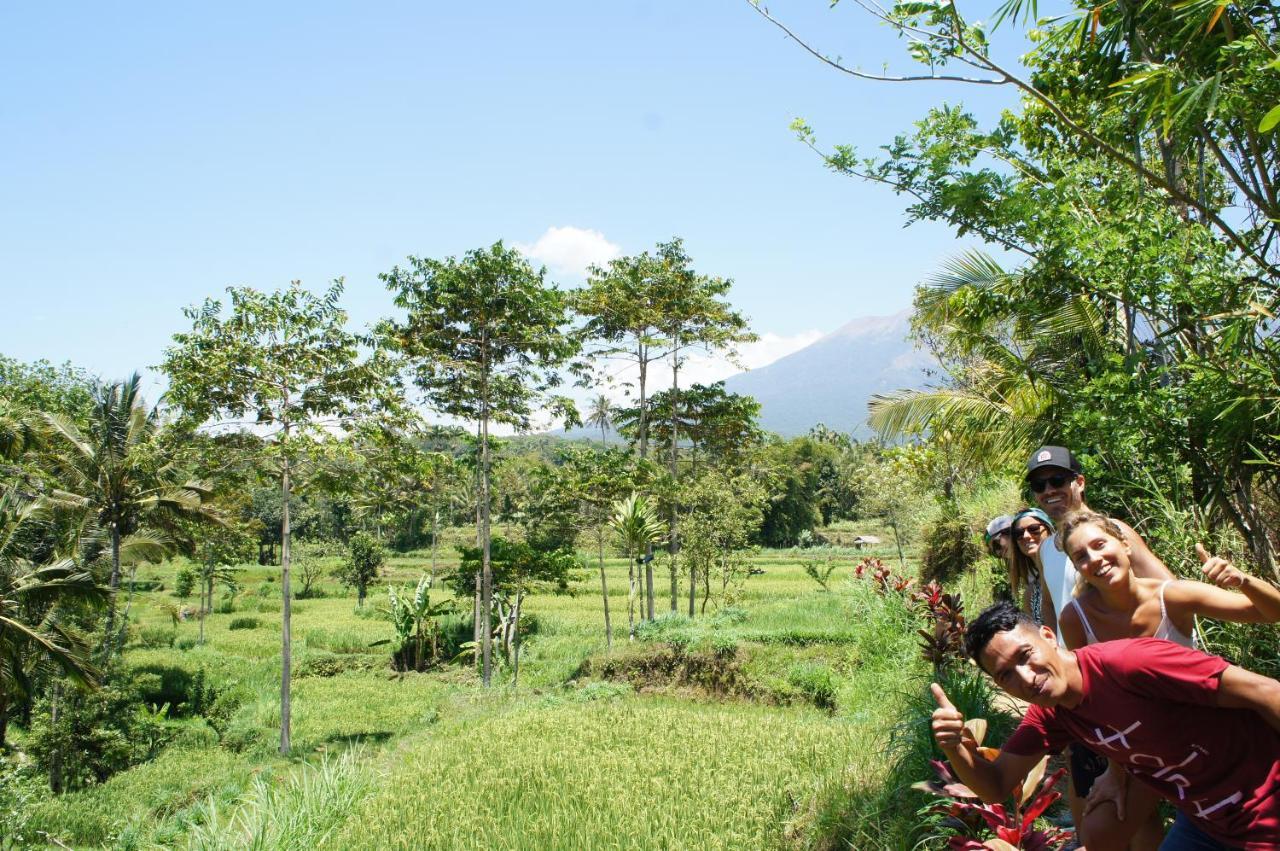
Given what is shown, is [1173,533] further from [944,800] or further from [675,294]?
[675,294]

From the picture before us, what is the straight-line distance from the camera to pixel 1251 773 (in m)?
1.84

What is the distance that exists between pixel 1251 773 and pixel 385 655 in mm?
23700

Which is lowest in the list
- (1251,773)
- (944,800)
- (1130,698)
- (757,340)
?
(944,800)

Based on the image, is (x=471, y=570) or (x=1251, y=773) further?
(x=471, y=570)

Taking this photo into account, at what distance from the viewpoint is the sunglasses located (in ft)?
10.5

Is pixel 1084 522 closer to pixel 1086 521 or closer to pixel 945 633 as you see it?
pixel 1086 521

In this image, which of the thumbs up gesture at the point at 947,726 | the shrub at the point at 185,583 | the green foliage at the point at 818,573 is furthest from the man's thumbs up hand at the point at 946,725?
the shrub at the point at 185,583

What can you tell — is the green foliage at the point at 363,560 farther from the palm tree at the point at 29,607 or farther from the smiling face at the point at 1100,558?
the smiling face at the point at 1100,558

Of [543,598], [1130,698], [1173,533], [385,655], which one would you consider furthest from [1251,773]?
[543,598]

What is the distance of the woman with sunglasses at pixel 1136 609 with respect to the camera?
2.25 meters

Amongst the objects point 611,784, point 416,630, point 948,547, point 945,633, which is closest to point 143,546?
point 416,630

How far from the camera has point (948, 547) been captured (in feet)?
42.8

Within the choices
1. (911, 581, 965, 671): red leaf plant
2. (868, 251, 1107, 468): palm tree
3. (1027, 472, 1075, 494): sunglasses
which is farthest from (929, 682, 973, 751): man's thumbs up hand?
(868, 251, 1107, 468): palm tree

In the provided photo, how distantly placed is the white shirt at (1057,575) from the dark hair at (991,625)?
1.03 metres
